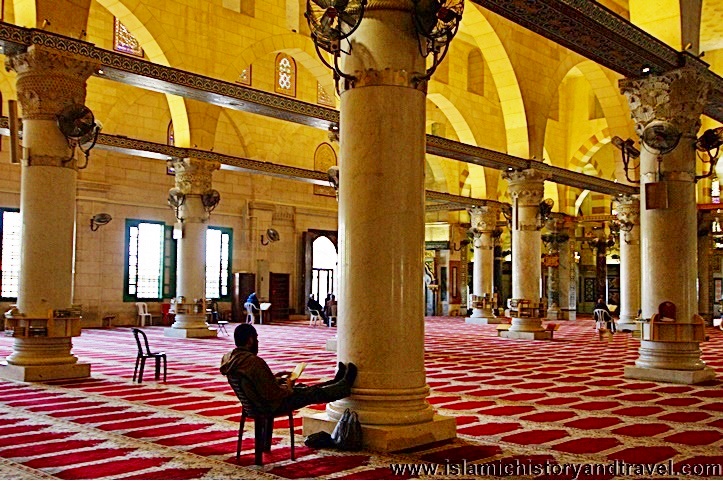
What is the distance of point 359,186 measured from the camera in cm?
546

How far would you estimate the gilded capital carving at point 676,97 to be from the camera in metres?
9.81

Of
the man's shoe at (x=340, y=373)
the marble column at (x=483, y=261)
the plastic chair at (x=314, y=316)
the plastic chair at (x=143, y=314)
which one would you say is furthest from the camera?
the marble column at (x=483, y=261)

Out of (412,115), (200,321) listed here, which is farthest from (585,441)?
(200,321)

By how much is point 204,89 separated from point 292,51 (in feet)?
21.9

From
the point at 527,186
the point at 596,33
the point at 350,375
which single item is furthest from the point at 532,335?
the point at 350,375

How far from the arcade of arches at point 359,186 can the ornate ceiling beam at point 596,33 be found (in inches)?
6.2

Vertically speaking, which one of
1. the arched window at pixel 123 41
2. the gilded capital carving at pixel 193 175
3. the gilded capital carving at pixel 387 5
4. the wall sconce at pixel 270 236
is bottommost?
the wall sconce at pixel 270 236

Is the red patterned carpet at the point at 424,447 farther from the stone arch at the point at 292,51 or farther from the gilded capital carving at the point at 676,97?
the stone arch at the point at 292,51

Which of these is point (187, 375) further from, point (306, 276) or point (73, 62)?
point (306, 276)

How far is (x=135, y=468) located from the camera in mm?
4641

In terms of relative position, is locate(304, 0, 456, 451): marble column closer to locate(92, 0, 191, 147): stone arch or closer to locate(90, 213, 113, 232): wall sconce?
locate(92, 0, 191, 147): stone arch

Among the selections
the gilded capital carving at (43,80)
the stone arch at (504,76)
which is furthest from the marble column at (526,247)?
the gilded capital carving at (43,80)

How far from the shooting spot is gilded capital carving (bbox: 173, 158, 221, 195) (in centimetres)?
1620

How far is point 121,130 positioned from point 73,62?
11.8 m
